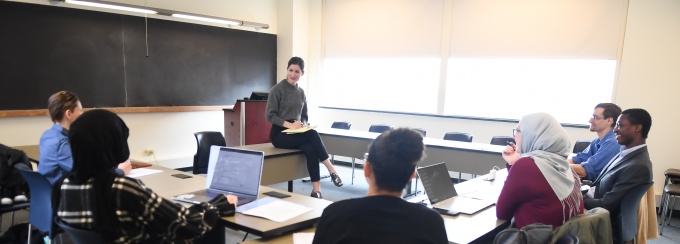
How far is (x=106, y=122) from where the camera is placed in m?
1.70

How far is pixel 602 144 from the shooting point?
327 centimetres

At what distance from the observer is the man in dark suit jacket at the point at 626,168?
246 centimetres

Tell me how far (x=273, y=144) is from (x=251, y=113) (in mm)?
1421

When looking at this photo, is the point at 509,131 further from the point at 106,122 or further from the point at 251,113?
the point at 106,122

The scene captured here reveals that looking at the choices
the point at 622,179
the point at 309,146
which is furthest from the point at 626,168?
the point at 309,146

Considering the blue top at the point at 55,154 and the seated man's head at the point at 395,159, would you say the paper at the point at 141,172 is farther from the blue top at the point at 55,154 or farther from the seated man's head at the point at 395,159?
the seated man's head at the point at 395,159

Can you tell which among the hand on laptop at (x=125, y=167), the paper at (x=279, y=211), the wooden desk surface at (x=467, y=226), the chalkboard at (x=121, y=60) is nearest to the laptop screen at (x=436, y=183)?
the wooden desk surface at (x=467, y=226)

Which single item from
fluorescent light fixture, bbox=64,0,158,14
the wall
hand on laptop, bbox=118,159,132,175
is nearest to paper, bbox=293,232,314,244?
hand on laptop, bbox=118,159,132,175

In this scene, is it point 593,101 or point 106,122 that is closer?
point 106,122

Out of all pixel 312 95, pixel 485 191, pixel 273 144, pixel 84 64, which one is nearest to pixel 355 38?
pixel 312 95

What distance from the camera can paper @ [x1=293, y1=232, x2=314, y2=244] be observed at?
182 cm

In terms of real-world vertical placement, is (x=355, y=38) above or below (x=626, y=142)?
above

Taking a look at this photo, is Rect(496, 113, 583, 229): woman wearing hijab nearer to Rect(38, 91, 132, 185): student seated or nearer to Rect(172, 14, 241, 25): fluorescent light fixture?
Rect(38, 91, 132, 185): student seated

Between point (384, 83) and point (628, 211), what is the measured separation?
4.46m
